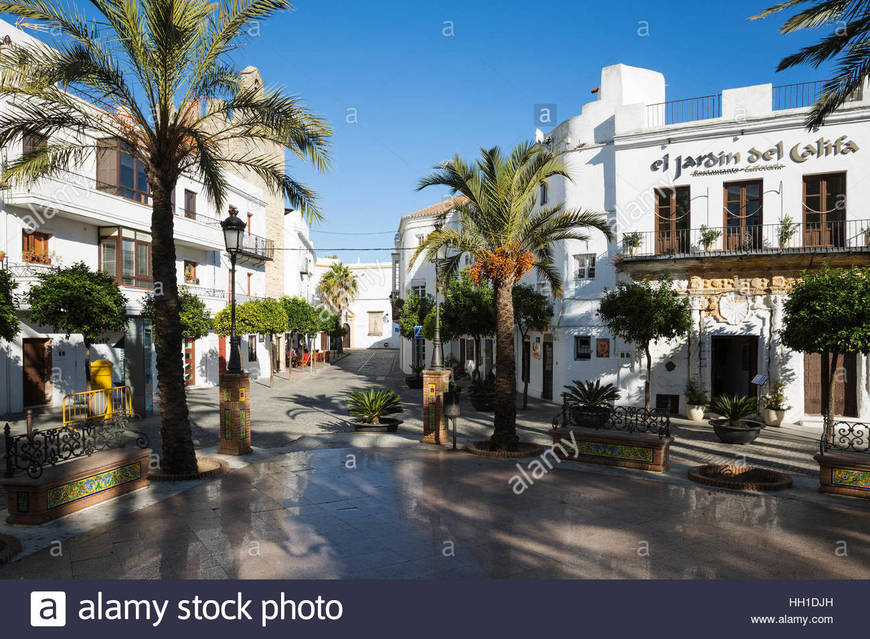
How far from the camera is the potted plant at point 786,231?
52.6ft

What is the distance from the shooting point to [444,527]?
707 centimetres

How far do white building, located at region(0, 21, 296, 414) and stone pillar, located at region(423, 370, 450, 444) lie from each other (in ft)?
24.4

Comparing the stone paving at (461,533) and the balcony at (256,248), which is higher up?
the balcony at (256,248)

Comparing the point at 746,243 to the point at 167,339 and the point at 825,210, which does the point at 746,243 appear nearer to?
the point at 825,210

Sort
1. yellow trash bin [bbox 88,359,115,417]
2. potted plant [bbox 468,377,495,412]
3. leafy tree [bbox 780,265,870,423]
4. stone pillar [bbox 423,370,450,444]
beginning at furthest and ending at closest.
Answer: potted plant [bbox 468,377,495,412], yellow trash bin [bbox 88,359,115,417], stone pillar [bbox 423,370,450,444], leafy tree [bbox 780,265,870,423]

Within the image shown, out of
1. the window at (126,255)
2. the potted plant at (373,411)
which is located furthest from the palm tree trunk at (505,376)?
the window at (126,255)

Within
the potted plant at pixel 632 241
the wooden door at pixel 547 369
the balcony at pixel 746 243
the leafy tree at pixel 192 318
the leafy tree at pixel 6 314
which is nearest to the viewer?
the leafy tree at pixel 6 314

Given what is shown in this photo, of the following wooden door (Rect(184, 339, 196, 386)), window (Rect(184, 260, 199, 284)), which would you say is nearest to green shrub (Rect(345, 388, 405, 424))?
wooden door (Rect(184, 339, 196, 386))

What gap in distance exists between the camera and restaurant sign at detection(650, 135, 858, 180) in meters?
16.1

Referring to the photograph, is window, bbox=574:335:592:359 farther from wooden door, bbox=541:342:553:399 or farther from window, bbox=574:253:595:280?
window, bbox=574:253:595:280

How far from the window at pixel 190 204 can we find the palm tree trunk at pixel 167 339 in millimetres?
17309

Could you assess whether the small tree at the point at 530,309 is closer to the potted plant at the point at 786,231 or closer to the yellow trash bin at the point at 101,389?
the potted plant at the point at 786,231

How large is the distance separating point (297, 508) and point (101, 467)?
2.90 metres

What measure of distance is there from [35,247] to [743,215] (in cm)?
2266
